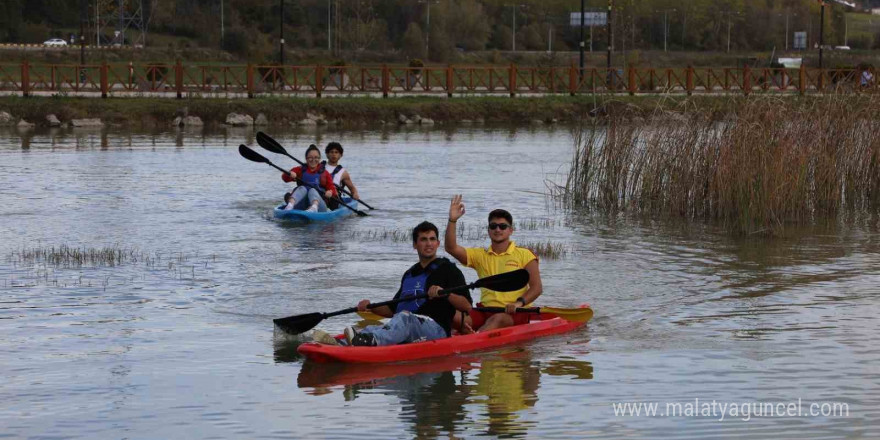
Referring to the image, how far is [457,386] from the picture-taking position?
939 cm

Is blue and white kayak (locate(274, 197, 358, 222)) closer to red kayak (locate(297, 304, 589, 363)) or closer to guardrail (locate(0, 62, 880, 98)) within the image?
Answer: red kayak (locate(297, 304, 589, 363))

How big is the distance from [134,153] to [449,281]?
21196 millimetres

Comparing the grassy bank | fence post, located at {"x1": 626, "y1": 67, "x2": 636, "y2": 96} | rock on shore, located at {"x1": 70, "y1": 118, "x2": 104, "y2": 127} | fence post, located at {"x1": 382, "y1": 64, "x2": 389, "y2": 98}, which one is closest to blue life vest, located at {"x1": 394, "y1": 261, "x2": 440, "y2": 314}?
the grassy bank

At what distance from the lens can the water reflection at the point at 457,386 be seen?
8.42 m

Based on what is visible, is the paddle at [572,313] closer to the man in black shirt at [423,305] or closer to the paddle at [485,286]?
the paddle at [485,286]

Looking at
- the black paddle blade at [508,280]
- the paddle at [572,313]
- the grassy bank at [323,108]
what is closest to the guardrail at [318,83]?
the grassy bank at [323,108]

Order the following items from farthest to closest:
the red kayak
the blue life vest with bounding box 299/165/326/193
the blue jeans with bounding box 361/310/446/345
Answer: the blue life vest with bounding box 299/165/326/193 → the blue jeans with bounding box 361/310/446/345 → the red kayak

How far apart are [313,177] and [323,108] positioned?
22.0 meters

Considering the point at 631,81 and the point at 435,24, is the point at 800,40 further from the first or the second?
the point at 631,81

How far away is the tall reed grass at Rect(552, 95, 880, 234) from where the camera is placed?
17359mm

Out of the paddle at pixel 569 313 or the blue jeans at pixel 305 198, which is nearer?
the paddle at pixel 569 313

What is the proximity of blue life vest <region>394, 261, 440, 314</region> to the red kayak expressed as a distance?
44cm

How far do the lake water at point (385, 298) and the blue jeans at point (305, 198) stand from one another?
528 millimetres

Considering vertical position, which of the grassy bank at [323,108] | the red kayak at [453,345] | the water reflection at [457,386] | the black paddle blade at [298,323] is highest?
the grassy bank at [323,108]
